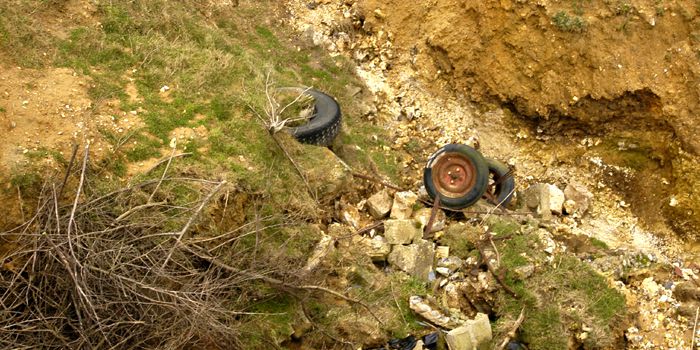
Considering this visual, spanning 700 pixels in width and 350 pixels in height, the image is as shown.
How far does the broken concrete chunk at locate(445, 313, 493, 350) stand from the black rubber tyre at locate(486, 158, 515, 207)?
2.05 meters

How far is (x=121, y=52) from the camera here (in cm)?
734

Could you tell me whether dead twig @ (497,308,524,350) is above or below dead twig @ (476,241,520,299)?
below

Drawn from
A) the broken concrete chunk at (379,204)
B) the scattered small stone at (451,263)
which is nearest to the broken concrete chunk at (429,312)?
the scattered small stone at (451,263)

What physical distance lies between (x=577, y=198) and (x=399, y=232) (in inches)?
98.5

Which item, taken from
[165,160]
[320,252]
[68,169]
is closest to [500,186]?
[320,252]

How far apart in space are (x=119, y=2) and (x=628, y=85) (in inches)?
246

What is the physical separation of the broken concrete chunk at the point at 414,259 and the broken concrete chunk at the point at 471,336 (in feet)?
2.42

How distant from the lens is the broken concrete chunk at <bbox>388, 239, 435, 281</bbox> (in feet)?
20.5

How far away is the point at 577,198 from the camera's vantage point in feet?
25.2

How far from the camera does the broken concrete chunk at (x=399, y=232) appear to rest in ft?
21.4

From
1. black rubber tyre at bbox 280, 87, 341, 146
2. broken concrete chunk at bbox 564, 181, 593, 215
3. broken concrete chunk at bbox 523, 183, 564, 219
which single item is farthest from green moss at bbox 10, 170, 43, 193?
broken concrete chunk at bbox 564, 181, 593, 215

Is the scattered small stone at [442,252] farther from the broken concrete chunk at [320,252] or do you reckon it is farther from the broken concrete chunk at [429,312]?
the broken concrete chunk at [320,252]

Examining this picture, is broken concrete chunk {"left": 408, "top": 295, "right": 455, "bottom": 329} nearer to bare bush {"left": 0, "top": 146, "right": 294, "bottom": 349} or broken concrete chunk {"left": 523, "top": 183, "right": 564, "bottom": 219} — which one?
bare bush {"left": 0, "top": 146, "right": 294, "bottom": 349}

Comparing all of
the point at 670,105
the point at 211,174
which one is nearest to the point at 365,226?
the point at 211,174
